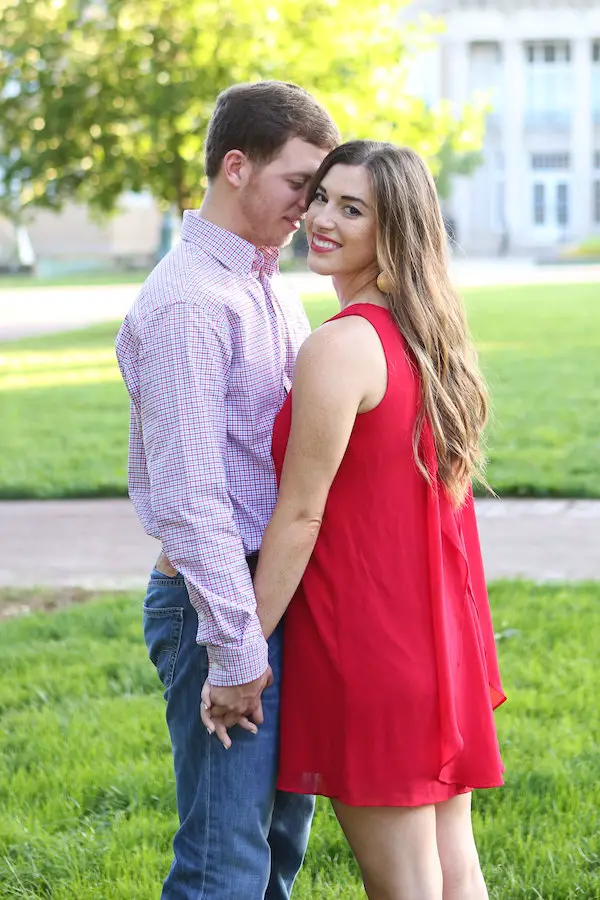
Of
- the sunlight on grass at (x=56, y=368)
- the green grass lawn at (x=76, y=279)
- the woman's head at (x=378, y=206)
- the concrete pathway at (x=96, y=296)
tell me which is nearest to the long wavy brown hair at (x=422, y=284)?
the woman's head at (x=378, y=206)

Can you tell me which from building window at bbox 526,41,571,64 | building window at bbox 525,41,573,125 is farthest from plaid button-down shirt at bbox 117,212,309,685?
building window at bbox 526,41,571,64

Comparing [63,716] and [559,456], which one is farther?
[559,456]

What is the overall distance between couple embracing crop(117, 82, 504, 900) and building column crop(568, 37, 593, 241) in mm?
62646

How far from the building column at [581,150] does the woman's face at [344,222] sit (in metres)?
62.6

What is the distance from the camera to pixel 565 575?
263 inches

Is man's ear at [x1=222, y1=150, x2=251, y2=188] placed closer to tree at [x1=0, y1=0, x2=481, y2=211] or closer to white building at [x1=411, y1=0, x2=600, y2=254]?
tree at [x1=0, y1=0, x2=481, y2=211]

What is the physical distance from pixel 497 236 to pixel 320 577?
62.1 m

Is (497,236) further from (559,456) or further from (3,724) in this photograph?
(3,724)

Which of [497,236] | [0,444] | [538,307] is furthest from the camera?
[497,236]

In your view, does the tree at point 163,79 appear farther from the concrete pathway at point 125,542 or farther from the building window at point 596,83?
the building window at point 596,83

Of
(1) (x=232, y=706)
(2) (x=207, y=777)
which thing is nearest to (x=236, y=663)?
(1) (x=232, y=706)

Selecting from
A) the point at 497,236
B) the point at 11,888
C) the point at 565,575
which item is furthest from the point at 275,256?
the point at 497,236

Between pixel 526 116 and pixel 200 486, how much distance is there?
65.8 m

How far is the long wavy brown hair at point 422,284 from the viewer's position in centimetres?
240
